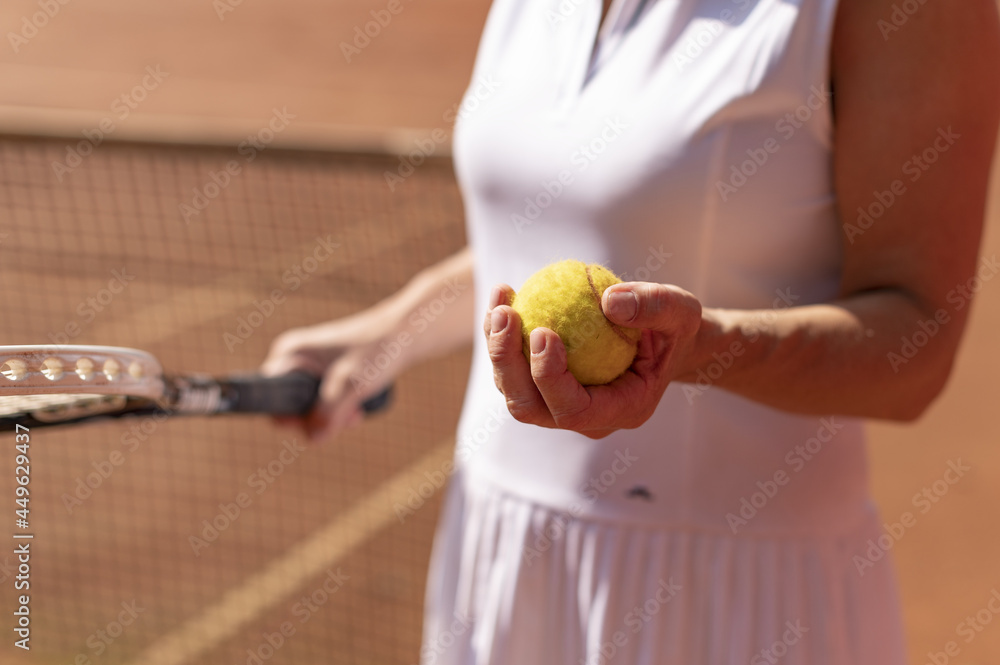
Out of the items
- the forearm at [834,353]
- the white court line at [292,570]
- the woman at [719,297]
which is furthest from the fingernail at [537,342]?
the white court line at [292,570]

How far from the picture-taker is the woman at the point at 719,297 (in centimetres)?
93

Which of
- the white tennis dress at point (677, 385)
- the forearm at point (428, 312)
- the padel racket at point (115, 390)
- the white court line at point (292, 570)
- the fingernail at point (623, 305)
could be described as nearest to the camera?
the fingernail at point (623, 305)

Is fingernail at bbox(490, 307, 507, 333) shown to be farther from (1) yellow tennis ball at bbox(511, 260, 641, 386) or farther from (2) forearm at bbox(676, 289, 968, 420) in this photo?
(2) forearm at bbox(676, 289, 968, 420)

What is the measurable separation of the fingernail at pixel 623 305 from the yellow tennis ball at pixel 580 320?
0.24 ft

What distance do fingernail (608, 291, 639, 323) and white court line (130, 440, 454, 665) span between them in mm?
2400

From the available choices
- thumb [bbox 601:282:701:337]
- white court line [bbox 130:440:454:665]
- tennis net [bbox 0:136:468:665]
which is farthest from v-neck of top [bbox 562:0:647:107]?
white court line [bbox 130:440:454:665]

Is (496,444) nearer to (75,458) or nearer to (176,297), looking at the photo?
(75,458)

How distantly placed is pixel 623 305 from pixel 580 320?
0.40ft

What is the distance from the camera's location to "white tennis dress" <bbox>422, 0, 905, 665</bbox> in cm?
99

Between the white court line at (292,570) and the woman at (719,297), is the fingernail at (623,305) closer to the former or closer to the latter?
the woman at (719,297)

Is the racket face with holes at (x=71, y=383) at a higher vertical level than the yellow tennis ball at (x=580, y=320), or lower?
lower

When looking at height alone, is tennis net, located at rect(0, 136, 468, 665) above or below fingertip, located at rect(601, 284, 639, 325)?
below

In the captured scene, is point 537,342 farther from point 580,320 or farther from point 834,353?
point 834,353

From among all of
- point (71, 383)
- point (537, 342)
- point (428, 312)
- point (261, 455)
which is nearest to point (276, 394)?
point (428, 312)
